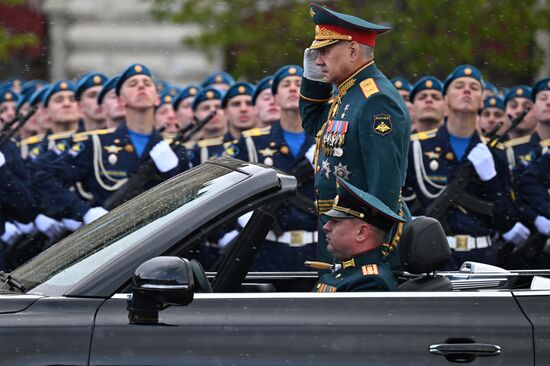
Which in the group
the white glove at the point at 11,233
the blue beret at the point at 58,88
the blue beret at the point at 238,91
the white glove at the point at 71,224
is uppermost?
the blue beret at the point at 238,91

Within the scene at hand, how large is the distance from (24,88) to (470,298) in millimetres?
11639

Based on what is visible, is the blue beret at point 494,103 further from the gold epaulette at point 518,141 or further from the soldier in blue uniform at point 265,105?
the soldier in blue uniform at point 265,105

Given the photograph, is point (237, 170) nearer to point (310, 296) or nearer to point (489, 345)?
point (310, 296)

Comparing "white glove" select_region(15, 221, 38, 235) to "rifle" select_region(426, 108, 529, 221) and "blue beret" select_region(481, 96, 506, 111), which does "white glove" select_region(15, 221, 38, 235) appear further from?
"blue beret" select_region(481, 96, 506, 111)

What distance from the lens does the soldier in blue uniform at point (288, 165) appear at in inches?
380

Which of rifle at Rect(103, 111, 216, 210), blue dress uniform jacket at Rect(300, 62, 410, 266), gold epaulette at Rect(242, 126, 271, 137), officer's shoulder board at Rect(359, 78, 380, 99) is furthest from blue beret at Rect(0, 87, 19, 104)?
officer's shoulder board at Rect(359, 78, 380, 99)

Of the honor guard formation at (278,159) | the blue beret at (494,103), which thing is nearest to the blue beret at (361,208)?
the honor guard formation at (278,159)

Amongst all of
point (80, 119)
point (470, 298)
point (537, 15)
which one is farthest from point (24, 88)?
point (470, 298)

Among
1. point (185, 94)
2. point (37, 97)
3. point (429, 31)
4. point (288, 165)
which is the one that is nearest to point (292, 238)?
point (288, 165)

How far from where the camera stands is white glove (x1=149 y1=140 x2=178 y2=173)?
1048cm

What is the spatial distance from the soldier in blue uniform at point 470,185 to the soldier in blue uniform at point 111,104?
2.54 meters

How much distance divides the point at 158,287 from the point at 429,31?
410 inches

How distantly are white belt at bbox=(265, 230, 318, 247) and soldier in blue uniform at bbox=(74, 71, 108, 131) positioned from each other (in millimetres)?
3317

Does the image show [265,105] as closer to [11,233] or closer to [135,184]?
Result: [135,184]
